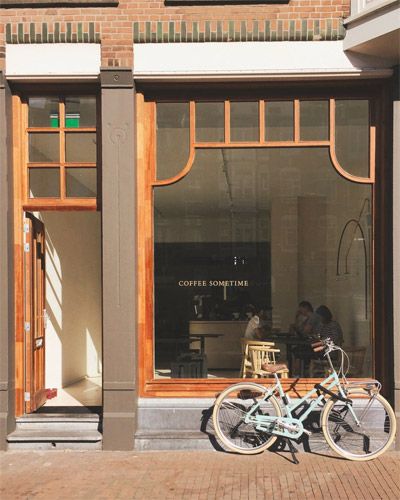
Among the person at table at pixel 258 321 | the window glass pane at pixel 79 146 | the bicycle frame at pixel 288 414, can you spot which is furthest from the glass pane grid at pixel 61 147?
the bicycle frame at pixel 288 414

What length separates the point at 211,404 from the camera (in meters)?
7.39

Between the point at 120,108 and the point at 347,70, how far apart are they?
2.62m

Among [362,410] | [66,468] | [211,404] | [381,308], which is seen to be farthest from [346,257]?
[66,468]

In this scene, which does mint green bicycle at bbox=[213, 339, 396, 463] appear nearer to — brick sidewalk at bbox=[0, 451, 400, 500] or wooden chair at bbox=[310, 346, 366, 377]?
brick sidewalk at bbox=[0, 451, 400, 500]

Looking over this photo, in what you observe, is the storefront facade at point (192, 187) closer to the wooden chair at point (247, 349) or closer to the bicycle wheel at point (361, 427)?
the wooden chair at point (247, 349)

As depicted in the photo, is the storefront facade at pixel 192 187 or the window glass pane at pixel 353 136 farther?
the window glass pane at pixel 353 136

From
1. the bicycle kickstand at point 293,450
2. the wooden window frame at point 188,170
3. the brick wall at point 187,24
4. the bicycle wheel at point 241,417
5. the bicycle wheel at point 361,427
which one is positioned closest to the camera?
the bicycle kickstand at point 293,450

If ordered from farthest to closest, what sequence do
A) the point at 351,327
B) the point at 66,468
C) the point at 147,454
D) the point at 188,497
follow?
1. the point at 351,327
2. the point at 147,454
3. the point at 66,468
4. the point at 188,497

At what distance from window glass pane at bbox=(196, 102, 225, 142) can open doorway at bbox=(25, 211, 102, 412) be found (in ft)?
7.85

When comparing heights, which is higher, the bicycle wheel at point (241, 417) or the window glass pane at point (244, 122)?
the window glass pane at point (244, 122)

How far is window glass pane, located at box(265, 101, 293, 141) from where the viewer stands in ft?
24.7

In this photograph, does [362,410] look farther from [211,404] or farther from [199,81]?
[199,81]

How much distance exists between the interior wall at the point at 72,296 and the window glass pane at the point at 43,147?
1347 millimetres

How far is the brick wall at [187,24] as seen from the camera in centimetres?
724
